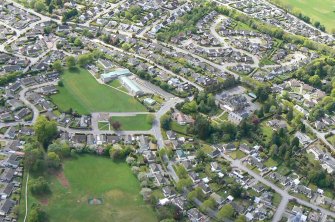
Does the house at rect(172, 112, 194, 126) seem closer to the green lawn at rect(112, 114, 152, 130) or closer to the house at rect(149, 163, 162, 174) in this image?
the green lawn at rect(112, 114, 152, 130)

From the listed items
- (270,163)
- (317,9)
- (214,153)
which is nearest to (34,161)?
(214,153)

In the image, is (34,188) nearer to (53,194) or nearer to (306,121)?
(53,194)

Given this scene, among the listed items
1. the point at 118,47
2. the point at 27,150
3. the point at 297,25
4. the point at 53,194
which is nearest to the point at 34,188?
the point at 53,194

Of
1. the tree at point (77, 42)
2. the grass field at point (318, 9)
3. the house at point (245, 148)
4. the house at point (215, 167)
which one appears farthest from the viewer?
the grass field at point (318, 9)

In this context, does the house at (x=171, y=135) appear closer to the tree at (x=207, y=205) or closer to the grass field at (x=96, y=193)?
the grass field at (x=96, y=193)

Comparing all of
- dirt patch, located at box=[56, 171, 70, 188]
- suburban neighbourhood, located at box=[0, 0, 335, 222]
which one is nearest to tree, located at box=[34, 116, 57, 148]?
suburban neighbourhood, located at box=[0, 0, 335, 222]

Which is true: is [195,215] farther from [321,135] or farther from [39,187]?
[321,135]

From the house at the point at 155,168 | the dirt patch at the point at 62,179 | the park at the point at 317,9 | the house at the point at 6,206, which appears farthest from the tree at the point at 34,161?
the park at the point at 317,9
